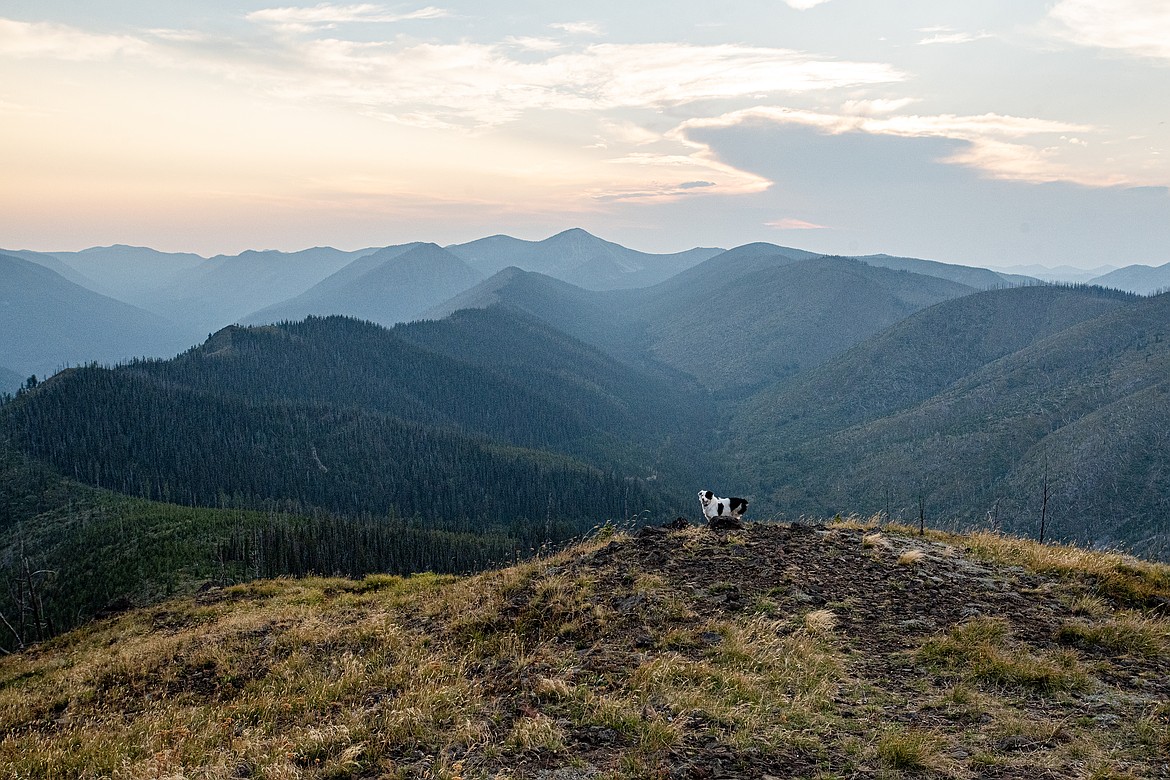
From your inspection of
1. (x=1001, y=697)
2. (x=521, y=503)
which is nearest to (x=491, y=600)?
(x=1001, y=697)

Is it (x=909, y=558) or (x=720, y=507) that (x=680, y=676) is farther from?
(x=720, y=507)

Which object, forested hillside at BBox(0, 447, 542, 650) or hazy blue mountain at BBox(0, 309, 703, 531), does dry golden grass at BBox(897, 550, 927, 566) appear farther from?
hazy blue mountain at BBox(0, 309, 703, 531)

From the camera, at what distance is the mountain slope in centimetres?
754

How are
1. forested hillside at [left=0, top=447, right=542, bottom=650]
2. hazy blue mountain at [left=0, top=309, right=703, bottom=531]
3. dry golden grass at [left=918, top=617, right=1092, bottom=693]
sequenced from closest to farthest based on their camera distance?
dry golden grass at [left=918, top=617, right=1092, bottom=693] → forested hillside at [left=0, top=447, right=542, bottom=650] → hazy blue mountain at [left=0, top=309, right=703, bottom=531]

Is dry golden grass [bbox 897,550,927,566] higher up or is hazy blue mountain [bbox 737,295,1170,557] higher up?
dry golden grass [bbox 897,550,927,566]

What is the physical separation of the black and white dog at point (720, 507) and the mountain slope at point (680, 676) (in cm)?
146

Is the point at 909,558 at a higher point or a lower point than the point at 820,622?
higher

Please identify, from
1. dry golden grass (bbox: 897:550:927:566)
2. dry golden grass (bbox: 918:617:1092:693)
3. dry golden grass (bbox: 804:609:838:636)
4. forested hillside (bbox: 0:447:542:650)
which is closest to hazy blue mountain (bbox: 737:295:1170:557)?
forested hillside (bbox: 0:447:542:650)

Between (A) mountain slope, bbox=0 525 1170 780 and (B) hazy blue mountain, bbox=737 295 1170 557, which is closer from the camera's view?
(A) mountain slope, bbox=0 525 1170 780

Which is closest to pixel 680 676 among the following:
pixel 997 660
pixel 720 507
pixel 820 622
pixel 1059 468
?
pixel 820 622

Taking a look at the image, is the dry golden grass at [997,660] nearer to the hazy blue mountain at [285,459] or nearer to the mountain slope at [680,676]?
the mountain slope at [680,676]

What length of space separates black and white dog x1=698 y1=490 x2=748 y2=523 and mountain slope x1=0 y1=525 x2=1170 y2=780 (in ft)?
4.78

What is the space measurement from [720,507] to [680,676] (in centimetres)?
926

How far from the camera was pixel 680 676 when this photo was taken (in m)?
9.35
